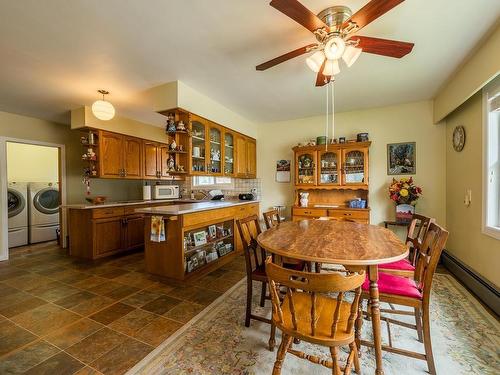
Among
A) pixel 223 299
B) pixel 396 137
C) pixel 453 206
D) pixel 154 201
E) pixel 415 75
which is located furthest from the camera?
pixel 154 201

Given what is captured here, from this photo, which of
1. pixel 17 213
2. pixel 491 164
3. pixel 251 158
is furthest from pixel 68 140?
pixel 491 164

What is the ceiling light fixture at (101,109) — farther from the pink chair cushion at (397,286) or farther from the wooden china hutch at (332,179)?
the pink chair cushion at (397,286)

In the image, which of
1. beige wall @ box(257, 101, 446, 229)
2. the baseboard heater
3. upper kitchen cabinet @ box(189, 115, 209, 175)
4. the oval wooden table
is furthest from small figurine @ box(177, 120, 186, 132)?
the baseboard heater

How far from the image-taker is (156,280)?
2.77 m

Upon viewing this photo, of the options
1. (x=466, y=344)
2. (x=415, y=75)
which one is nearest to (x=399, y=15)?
(x=415, y=75)

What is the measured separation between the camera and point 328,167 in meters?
3.95

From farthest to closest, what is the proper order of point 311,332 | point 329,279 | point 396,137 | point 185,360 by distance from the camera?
point 396,137, point 185,360, point 311,332, point 329,279

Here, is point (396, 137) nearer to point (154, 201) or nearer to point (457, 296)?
point (457, 296)

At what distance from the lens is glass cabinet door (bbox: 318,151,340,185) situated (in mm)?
3879

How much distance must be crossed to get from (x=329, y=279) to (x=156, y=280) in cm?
244

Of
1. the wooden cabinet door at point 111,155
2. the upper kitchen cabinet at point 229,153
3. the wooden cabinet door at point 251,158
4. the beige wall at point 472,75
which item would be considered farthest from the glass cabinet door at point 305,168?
the wooden cabinet door at point 111,155

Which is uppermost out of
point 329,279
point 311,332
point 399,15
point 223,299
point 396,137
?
point 399,15

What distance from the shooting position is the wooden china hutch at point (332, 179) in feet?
12.0

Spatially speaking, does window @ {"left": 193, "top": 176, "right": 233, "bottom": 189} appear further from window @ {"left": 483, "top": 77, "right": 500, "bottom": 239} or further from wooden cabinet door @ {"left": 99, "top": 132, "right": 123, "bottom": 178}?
window @ {"left": 483, "top": 77, "right": 500, "bottom": 239}
